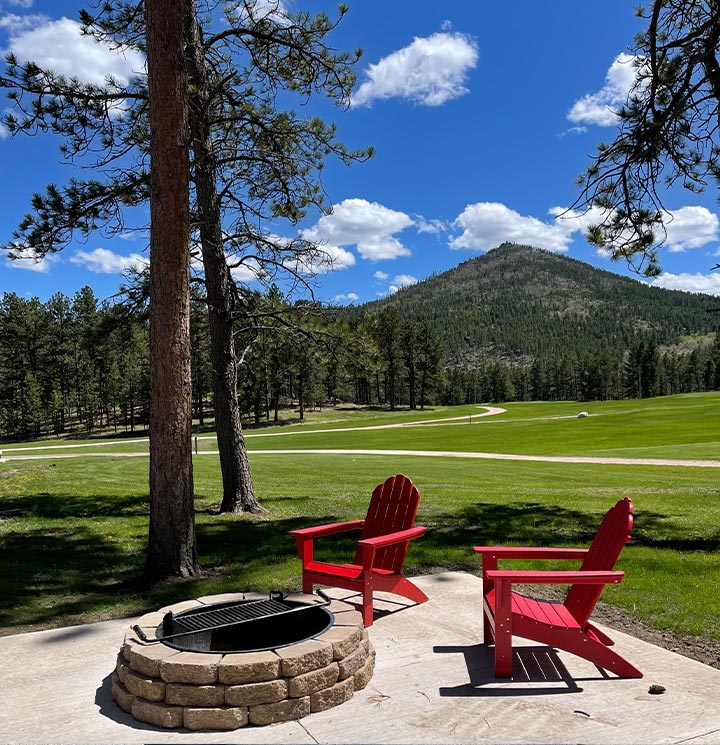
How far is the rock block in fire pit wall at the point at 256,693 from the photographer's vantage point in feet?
9.87

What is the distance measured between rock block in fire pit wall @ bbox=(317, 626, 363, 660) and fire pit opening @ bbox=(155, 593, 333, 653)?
→ 0.34 ft

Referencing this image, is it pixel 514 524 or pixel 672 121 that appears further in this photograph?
pixel 514 524

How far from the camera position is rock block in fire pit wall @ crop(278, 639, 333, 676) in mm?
3125

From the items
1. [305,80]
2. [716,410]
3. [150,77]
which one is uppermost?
[305,80]

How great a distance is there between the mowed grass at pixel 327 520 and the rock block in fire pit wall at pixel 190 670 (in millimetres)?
2255

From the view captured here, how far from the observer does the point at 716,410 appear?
39.7 meters

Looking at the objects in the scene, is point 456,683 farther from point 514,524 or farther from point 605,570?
point 514,524

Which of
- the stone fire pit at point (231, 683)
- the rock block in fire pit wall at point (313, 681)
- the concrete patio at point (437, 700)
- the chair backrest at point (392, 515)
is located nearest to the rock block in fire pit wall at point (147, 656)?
the stone fire pit at point (231, 683)

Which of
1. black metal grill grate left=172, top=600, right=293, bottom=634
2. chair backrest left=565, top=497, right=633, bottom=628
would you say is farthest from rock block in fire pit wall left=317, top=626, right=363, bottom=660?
chair backrest left=565, top=497, right=633, bottom=628

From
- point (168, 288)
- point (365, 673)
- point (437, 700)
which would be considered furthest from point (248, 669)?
point (168, 288)

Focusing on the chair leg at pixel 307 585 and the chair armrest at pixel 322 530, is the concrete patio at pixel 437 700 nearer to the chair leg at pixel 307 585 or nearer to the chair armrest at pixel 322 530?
the chair leg at pixel 307 585

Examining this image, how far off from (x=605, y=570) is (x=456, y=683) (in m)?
1.09

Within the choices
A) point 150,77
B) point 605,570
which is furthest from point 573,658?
point 150,77

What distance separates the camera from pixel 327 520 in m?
8.68
